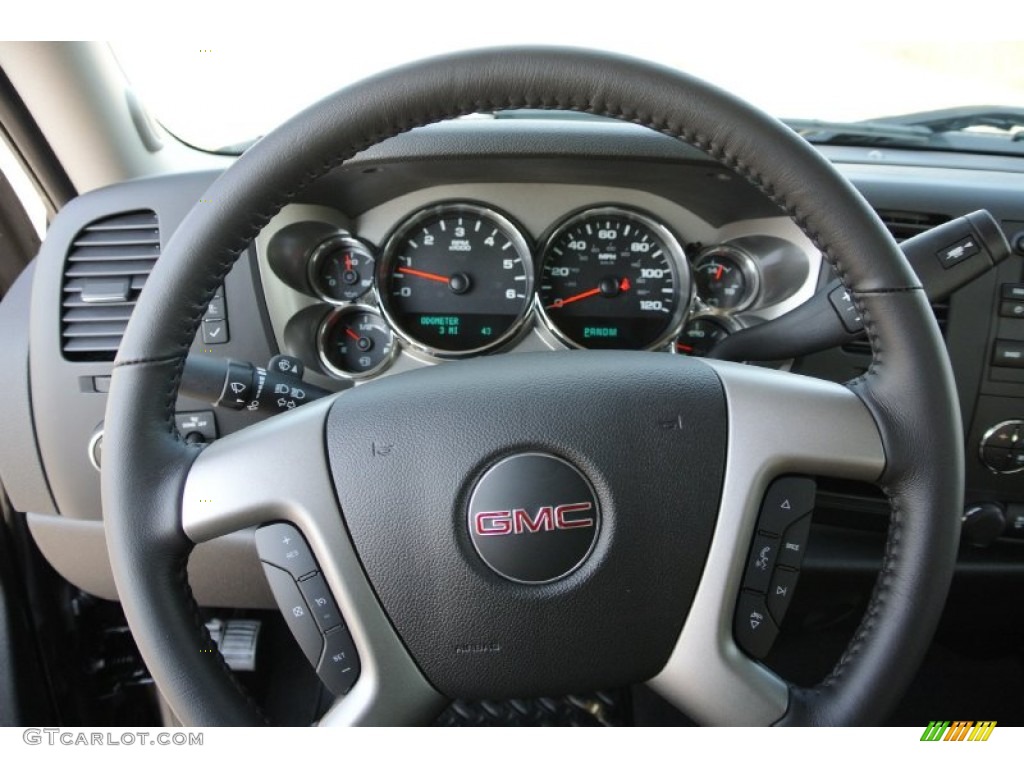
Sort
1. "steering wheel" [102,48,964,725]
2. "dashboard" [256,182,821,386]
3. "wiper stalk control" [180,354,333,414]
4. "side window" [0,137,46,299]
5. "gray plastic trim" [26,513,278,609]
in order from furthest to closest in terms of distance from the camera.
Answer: "dashboard" [256,182,821,386] < "side window" [0,137,46,299] < "gray plastic trim" [26,513,278,609] < "wiper stalk control" [180,354,333,414] < "steering wheel" [102,48,964,725]

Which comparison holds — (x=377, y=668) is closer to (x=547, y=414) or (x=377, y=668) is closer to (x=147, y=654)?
(x=147, y=654)

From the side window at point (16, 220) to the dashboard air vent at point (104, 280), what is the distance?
0.23 m

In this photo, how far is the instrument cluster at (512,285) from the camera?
1815 millimetres

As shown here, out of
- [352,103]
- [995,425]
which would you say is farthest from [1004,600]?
[352,103]

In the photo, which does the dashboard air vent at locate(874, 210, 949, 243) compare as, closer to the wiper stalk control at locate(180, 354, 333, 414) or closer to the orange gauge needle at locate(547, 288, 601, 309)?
the orange gauge needle at locate(547, 288, 601, 309)

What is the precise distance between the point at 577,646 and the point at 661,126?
62cm

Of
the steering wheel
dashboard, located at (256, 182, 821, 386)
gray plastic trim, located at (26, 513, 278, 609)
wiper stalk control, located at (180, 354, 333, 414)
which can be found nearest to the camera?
the steering wheel

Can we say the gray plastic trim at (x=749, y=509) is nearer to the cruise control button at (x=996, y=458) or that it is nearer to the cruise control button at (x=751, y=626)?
the cruise control button at (x=751, y=626)

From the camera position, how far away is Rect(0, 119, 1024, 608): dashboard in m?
1.59

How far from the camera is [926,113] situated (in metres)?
1.96

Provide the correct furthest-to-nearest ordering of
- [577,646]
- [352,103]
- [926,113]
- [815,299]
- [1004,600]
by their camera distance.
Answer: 1. [926,113]
2. [1004,600]
3. [815,299]
4. [577,646]
5. [352,103]

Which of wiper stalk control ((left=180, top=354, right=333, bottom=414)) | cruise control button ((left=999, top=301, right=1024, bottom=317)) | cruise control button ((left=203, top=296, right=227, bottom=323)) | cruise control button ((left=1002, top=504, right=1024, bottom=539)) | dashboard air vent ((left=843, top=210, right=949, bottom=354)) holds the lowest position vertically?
cruise control button ((left=1002, top=504, right=1024, bottom=539))

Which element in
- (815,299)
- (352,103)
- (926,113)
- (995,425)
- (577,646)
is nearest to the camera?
(352,103)

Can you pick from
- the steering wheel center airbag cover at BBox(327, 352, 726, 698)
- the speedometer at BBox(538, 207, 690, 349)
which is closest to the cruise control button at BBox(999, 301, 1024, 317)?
the speedometer at BBox(538, 207, 690, 349)
